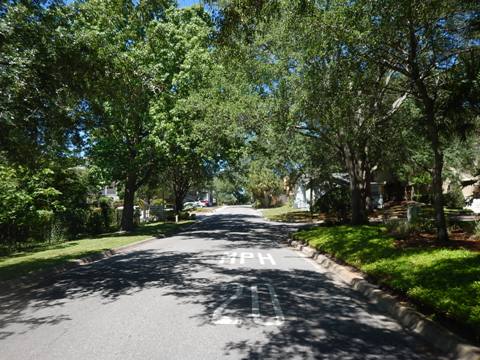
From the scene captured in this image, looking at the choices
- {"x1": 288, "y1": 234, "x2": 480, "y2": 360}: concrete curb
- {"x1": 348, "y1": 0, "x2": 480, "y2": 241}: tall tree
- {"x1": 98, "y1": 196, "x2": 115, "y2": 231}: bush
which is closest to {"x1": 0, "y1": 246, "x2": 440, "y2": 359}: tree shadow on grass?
{"x1": 288, "y1": 234, "x2": 480, "y2": 360}: concrete curb

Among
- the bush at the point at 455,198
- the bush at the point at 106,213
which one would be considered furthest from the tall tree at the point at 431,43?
the bush at the point at 455,198

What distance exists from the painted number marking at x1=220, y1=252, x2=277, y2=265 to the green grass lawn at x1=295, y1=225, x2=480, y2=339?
1.98 metres

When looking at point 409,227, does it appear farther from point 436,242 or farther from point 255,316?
point 255,316

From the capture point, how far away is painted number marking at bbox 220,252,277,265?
41.5 ft

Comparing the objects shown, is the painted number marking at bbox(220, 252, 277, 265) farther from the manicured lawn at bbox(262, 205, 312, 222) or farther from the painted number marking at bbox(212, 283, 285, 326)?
the manicured lawn at bbox(262, 205, 312, 222)

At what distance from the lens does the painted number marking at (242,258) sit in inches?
497

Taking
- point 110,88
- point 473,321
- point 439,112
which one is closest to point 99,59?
point 110,88

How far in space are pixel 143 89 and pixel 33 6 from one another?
3126 mm

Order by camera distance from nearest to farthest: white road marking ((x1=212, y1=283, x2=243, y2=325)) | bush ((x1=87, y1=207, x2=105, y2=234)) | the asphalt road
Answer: the asphalt road < white road marking ((x1=212, y1=283, x2=243, y2=325)) < bush ((x1=87, y1=207, x2=105, y2=234))

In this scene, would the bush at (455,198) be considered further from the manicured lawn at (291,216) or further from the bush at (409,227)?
the bush at (409,227)

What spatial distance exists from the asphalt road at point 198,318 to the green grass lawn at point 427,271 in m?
0.72

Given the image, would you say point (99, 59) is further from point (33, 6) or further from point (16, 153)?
point (16, 153)

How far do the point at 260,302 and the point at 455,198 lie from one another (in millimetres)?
31763

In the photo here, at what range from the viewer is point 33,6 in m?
9.07
